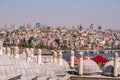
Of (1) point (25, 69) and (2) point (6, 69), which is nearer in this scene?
(2) point (6, 69)

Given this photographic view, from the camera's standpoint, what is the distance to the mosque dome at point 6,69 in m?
13.9

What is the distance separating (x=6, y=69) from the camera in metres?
14.1

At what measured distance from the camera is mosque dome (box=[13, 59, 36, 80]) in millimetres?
15968

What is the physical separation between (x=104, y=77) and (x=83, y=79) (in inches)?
50.0

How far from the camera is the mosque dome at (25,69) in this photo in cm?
1597

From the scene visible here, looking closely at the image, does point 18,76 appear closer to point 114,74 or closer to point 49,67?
point 49,67

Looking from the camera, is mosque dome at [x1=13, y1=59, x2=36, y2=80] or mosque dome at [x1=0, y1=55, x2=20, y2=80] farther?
mosque dome at [x1=13, y1=59, x2=36, y2=80]

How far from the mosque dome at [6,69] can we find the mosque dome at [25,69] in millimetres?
1252

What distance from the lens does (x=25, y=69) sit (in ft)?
53.6

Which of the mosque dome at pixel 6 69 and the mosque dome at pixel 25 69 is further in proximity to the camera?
the mosque dome at pixel 25 69

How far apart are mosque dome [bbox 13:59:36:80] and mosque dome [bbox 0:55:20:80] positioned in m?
1.25

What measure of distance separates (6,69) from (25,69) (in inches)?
89.7

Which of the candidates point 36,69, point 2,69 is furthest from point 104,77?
→ point 2,69

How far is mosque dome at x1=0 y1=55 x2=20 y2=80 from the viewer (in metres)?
13.9
